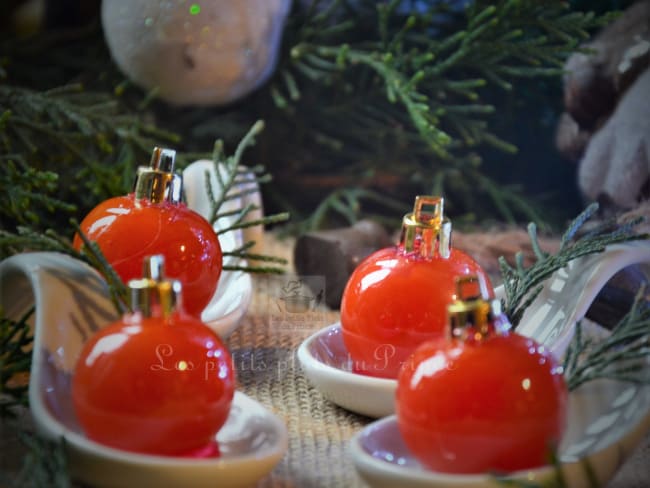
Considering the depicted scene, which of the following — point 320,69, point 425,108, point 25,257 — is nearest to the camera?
point 25,257

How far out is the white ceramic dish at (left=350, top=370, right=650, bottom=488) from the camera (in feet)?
1.44

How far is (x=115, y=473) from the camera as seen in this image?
45 centimetres

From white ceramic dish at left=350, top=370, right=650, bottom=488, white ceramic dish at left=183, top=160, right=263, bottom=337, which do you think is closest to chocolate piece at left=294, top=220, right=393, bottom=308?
white ceramic dish at left=183, top=160, right=263, bottom=337

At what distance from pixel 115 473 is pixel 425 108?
1.78ft

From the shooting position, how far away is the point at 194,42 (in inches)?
37.6

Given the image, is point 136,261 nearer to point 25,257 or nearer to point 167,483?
point 25,257

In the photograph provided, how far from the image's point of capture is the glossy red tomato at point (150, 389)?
0.47 m

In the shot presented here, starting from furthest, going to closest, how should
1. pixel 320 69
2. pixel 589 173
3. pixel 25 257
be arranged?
1. pixel 320 69
2. pixel 589 173
3. pixel 25 257

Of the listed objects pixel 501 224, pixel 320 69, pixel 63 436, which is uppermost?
pixel 320 69

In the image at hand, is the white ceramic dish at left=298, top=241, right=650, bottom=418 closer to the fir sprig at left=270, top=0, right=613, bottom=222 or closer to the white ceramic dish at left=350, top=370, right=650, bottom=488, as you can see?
the white ceramic dish at left=350, top=370, right=650, bottom=488

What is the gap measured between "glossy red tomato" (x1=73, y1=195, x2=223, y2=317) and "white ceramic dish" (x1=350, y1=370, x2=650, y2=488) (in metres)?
0.21

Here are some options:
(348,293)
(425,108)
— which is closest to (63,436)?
(348,293)

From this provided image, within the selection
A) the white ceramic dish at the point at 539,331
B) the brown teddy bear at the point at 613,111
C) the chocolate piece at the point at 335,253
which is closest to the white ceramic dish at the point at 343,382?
the white ceramic dish at the point at 539,331
